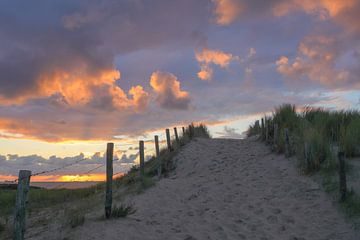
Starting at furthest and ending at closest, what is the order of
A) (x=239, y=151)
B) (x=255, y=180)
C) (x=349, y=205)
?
(x=239, y=151)
(x=255, y=180)
(x=349, y=205)

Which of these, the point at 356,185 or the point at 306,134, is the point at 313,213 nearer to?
the point at 356,185

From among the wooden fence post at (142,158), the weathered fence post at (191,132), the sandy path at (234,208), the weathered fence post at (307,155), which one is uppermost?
the weathered fence post at (191,132)

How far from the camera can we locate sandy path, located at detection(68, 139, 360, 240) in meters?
8.82

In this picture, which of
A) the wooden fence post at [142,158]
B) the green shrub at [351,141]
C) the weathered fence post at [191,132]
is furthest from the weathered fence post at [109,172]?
the weathered fence post at [191,132]

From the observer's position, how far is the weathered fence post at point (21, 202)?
6.97 metres

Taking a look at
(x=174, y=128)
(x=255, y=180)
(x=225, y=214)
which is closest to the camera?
(x=225, y=214)

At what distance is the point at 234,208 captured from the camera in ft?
36.4

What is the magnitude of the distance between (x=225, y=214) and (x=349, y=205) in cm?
302

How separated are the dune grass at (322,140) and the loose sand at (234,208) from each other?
391 millimetres

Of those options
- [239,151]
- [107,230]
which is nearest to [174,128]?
[239,151]

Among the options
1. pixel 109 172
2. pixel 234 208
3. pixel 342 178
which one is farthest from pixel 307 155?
pixel 109 172

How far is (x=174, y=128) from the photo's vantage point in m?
21.3

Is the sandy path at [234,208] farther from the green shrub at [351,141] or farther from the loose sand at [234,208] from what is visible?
the green shrub at [351,141]

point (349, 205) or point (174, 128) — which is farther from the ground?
point (174, 128)
